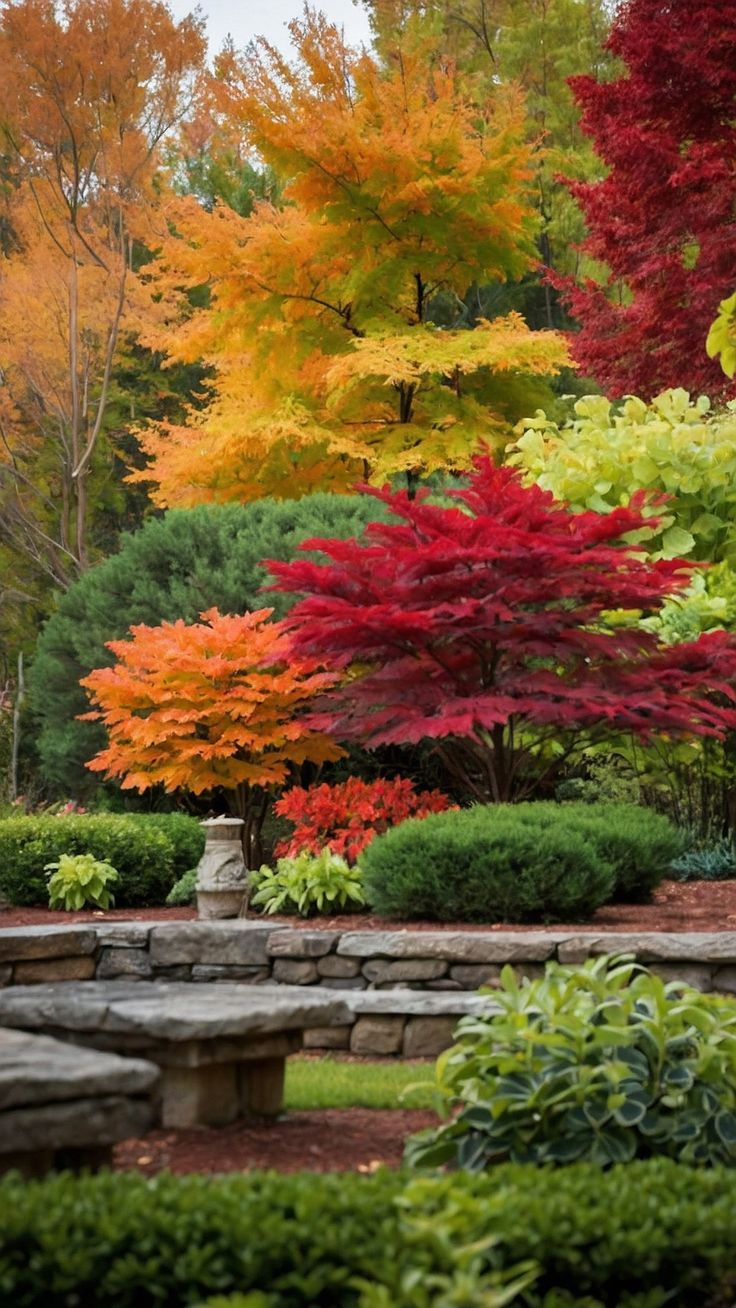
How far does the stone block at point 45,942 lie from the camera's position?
709 centimetres

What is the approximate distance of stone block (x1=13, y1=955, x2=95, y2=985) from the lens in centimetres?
715

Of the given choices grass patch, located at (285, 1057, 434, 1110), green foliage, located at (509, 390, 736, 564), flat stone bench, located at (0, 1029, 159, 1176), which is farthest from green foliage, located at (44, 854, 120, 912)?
flat stone bench, located at (0, 1029, 159, 1176)

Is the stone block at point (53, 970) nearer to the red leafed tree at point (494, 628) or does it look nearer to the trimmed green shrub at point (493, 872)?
the trimmed green shrub at point (493, 872)

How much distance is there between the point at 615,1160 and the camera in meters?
3.77

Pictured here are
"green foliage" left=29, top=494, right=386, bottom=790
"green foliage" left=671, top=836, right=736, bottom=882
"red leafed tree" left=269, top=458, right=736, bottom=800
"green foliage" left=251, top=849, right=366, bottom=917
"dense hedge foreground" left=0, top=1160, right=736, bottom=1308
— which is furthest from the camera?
"green foliage" left=29, top=494, right=386, bottom=790

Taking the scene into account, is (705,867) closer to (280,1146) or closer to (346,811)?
(346,811)

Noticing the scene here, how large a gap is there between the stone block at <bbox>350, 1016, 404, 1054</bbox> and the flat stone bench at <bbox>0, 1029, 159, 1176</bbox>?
256 centimetres

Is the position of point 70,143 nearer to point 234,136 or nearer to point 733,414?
point 234,136

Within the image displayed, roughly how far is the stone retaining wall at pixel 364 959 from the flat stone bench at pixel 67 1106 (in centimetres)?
237

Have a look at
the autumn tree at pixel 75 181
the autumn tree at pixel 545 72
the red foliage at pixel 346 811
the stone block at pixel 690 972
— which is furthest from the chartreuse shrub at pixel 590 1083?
the autumn tree at pixel 545 72

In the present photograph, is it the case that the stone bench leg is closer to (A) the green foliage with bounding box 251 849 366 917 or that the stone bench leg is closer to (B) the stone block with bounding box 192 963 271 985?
(B) the stone block with bounding box 192 963 271 985

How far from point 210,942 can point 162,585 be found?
18.8 feet

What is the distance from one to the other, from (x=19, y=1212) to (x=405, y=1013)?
3433 millimetres

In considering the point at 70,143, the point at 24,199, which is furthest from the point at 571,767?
the point at 24,199
